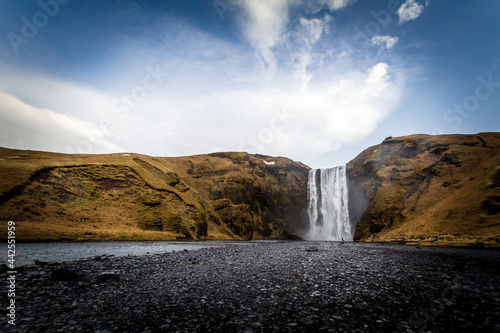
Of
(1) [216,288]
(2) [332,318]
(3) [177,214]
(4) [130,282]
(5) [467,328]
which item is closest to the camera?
(5) [467,328]

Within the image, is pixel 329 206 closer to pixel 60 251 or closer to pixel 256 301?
pixel 60 251

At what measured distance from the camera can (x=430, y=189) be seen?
42.0 m

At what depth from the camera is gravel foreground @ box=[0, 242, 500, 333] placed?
187 inches

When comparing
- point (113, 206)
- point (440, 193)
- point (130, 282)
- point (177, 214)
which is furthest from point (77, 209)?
point (440, 193)

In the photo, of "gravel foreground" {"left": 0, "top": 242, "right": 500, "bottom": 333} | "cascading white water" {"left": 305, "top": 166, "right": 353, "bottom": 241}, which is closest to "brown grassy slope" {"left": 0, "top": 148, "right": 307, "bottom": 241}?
"cascading white water" {"left": 305, "top": 166, "right": 353, "bottom": 241}

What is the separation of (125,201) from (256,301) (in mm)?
41951

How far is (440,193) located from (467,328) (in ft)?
154

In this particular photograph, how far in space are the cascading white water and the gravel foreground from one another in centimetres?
5527

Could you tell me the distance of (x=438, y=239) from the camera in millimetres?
28625

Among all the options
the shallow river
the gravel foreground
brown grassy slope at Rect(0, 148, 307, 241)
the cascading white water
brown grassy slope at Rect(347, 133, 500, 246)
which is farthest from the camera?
the cascading white water

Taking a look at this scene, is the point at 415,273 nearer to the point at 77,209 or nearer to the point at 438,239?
the point at 438,239

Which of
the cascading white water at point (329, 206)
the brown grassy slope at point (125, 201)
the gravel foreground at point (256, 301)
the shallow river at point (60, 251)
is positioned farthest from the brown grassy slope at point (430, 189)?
the shallow river at point (60, 251)

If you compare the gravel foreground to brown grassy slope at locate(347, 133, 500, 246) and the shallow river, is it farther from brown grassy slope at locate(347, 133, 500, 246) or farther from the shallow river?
brown grassy slope at locate(347, 133, 500, 246)

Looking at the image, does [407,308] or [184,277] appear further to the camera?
[184,277]
